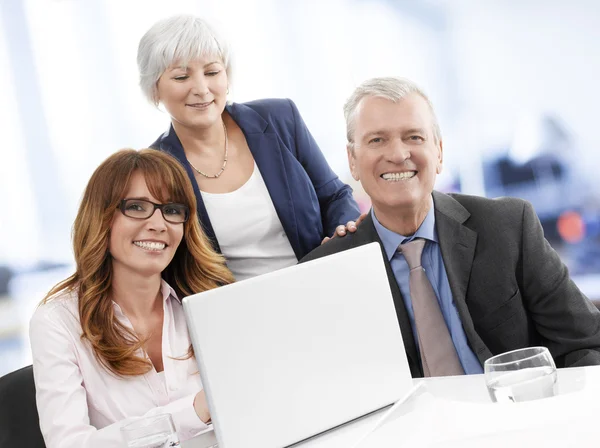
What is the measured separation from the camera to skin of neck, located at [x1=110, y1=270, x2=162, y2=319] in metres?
2.08

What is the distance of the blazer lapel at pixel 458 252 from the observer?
1.86 m

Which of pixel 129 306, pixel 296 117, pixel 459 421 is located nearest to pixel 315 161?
pixel 296 117

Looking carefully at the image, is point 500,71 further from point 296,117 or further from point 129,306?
point 129,306

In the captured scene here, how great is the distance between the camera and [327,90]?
15.1ft

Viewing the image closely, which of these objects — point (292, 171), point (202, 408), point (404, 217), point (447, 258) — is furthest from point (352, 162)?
point (202, 408)

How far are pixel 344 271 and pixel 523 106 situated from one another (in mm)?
3332

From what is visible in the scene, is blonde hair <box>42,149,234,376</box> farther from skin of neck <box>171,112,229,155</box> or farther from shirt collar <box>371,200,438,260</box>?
shirt collar <box>371,200,438,260</box>

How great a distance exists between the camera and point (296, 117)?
2.68 metres

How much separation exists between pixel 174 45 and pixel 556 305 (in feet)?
4.56

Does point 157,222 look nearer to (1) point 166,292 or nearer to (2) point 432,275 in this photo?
(1) point 166,292

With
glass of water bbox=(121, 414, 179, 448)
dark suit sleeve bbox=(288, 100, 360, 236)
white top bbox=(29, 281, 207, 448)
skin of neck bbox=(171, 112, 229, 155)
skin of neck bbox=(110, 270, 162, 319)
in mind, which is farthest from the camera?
dark suit sleeve bbox=(288, 100, 360, 236)

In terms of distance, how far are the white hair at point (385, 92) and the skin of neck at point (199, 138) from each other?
0.62 metres

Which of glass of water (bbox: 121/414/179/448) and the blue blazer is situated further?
the blue blazer

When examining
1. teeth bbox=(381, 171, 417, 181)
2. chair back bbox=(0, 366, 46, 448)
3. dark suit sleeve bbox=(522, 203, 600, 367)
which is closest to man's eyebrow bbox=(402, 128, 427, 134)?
teeth bbox=(381, 171, 417, 181)
